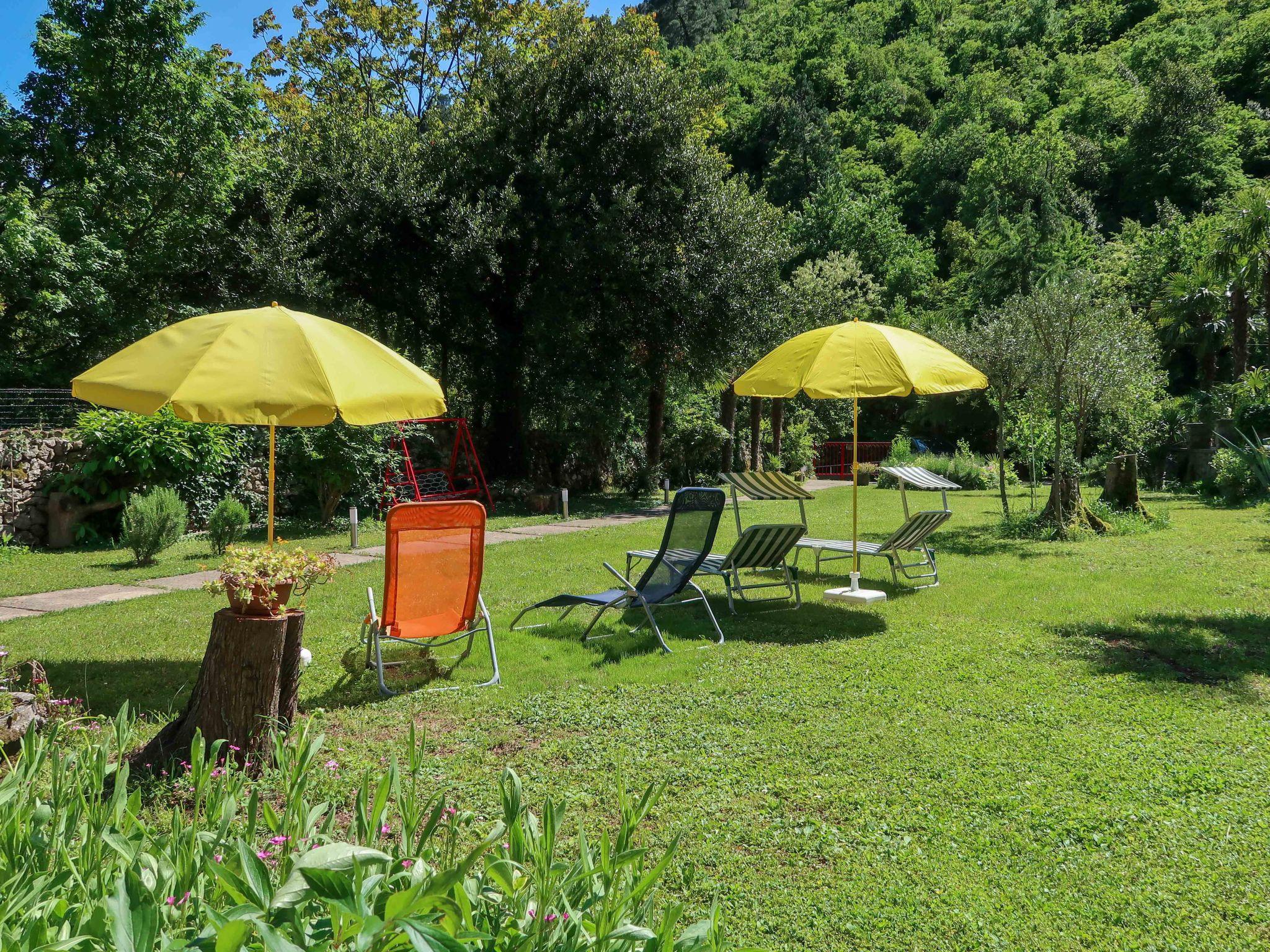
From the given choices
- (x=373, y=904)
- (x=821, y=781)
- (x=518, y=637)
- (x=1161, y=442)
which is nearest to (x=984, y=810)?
(x=821, y=781)

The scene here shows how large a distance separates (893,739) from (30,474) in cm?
1063

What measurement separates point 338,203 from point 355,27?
1207cm

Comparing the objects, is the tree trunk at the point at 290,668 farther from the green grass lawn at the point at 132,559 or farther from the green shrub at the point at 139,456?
the green shrub at the point at 139,456

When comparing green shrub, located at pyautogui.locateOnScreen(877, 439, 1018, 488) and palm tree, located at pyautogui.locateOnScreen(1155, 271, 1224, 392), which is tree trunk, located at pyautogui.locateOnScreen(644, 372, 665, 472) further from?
palm tree, located at pyautogui.locateOnScreen(1155, 271, 1224, 392)

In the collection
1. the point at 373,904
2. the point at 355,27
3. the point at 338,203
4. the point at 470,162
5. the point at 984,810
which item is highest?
the point at 355,27

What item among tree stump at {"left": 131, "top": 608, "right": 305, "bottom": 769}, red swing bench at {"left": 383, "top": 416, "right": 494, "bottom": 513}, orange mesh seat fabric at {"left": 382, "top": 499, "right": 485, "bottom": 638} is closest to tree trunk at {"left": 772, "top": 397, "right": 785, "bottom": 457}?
red swing bench at {"left": 383, "top": 416, "right": 494, "bottom": 513}

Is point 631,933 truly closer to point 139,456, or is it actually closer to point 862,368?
point 862,368

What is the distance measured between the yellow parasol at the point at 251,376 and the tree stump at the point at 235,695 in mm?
1145

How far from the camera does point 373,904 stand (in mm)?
1450

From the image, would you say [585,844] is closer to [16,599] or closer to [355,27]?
[16,599]

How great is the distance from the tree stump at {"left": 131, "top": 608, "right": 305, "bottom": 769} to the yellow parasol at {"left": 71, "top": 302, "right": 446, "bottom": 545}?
115 cm

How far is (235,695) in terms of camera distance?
12.6 feet

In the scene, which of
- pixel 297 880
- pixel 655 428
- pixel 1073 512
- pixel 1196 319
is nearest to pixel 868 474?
pixel 655 428

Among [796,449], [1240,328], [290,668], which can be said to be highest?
[1240,328]
